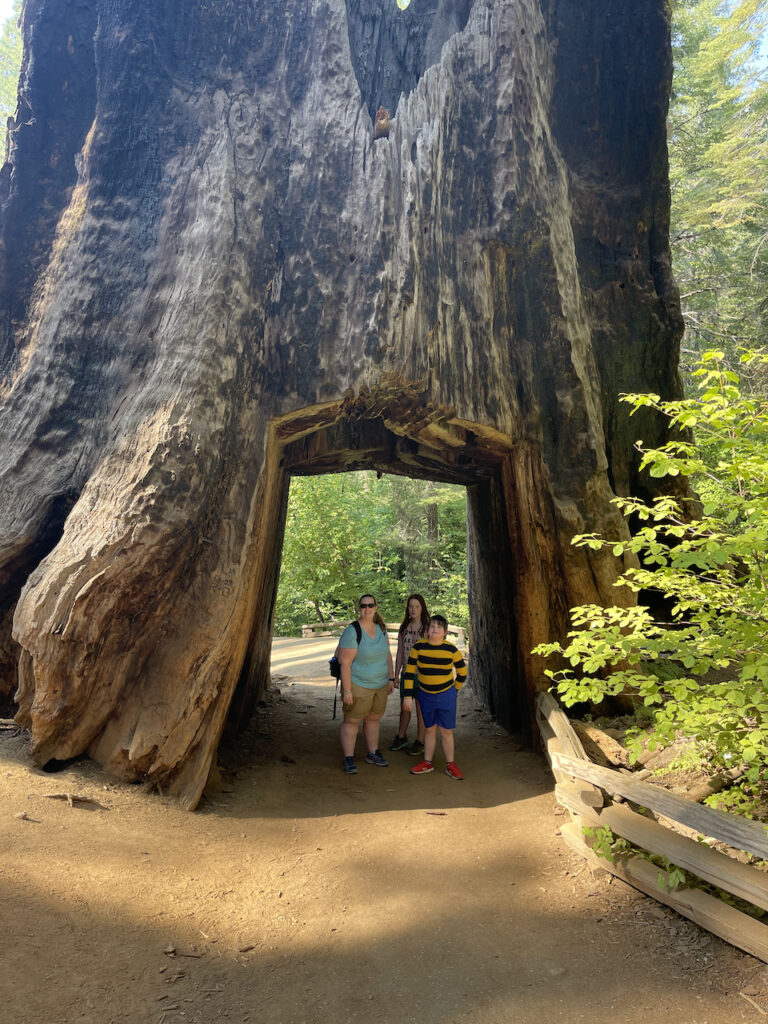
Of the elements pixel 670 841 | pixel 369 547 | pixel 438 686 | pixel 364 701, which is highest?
pixel 369 547

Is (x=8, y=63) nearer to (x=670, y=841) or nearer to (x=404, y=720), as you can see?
(x=404, y=720)

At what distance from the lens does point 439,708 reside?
6.01 metres

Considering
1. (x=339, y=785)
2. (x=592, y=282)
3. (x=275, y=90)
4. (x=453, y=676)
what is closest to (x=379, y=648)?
(x=453, y=676)

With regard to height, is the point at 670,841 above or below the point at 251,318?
below

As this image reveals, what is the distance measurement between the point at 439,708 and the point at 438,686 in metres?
0.22

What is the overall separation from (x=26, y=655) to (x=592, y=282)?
7.77 m

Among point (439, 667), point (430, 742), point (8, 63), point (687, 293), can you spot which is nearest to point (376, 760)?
point (430, 742)

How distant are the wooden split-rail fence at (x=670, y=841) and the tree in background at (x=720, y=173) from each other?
10.4m

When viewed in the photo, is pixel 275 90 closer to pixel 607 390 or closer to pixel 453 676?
pixel 607 390

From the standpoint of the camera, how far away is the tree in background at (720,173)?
11273 millimetres

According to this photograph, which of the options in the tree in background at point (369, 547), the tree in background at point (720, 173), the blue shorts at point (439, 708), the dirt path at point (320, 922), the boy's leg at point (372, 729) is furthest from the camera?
the tree in background at point (369, 547)

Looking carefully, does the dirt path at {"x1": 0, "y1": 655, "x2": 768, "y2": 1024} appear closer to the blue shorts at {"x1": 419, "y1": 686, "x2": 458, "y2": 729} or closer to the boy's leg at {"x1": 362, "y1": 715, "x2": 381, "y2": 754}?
the blue shorts at {"x1": 419, "y1": 686, "x2": 458, "y2": 729}

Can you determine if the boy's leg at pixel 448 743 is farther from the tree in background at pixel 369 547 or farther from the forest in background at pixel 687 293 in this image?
the tree in background at pixel 369 547

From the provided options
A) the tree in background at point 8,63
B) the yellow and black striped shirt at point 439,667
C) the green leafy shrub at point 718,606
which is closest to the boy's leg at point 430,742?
the yellow and black striped shirt at point 439,667
